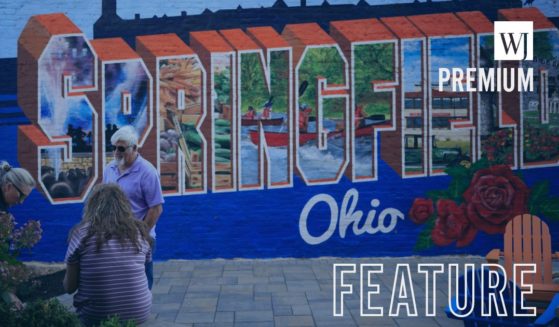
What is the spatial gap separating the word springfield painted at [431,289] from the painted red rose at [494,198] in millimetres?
946

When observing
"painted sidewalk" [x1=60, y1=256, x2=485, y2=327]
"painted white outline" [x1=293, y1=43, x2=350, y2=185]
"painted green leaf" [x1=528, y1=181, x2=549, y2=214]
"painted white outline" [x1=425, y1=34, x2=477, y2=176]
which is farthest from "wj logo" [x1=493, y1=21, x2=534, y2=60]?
"painted sidewalk" [x1=60, y1=256, x2=485, y2=327]

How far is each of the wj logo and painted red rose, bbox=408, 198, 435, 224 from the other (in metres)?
2.12

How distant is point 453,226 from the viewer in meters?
9.76

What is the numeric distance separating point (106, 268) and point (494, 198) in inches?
262

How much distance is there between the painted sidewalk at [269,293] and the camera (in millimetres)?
6531

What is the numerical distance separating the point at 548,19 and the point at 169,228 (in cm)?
563

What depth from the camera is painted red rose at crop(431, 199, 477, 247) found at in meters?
9.73

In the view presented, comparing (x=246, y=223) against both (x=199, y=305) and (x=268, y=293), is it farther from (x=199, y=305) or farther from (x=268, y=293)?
(x=199, y=305)

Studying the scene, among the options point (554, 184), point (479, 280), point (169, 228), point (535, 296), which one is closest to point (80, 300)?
point (479, 280)

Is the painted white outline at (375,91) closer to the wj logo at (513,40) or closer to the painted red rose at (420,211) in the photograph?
the painted red rose at (420,211)

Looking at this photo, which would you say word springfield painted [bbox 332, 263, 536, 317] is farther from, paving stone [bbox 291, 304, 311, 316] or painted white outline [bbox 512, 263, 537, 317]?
paving stone [bbox 291, 304, 311, 316]

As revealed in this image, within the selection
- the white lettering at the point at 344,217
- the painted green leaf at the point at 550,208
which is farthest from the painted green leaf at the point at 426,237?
the painted green leaf at the point at 550,208

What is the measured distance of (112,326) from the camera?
381 centimetres

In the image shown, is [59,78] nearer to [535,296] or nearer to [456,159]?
[456,159]
